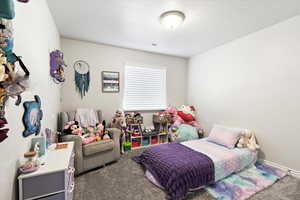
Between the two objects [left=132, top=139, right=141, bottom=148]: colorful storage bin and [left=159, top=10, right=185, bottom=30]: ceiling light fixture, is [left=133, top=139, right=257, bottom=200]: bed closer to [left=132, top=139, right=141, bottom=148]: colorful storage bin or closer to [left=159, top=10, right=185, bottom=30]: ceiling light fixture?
[left=132, top=139, right=141, bottom=148]: colorful storage bin

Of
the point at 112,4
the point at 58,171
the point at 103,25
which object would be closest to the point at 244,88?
the point at 112,4

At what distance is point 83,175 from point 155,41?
2.97 metres

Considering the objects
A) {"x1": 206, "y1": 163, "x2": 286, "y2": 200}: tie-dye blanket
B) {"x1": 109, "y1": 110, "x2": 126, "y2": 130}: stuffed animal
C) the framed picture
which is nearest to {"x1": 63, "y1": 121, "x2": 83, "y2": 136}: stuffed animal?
{"x1": 109, "y1": 110, "x2": 126, "y2": 130}: stuffed animal

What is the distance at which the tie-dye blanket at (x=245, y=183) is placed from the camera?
5.76ft

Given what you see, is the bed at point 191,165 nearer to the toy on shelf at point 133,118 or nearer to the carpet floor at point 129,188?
the carpet floor at point 129,188

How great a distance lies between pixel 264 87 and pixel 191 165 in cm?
203

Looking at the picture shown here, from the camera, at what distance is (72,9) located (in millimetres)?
1977

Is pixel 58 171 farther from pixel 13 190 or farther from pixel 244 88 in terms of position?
pixel 244 88

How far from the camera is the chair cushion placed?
7.18ft

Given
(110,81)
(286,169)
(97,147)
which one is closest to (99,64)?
(110,81)

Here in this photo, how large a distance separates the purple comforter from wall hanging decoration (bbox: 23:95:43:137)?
5.30 ft

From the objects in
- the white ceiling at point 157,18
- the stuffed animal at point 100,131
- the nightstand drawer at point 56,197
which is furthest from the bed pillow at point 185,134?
the nightstand drawer at point 56,197

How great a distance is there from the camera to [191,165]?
6.01ft

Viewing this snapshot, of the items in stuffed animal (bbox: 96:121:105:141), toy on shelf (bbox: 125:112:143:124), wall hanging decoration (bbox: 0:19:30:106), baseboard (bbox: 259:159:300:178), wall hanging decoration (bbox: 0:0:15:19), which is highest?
wall hanging decoration (bbox: 0:0:15:19)
